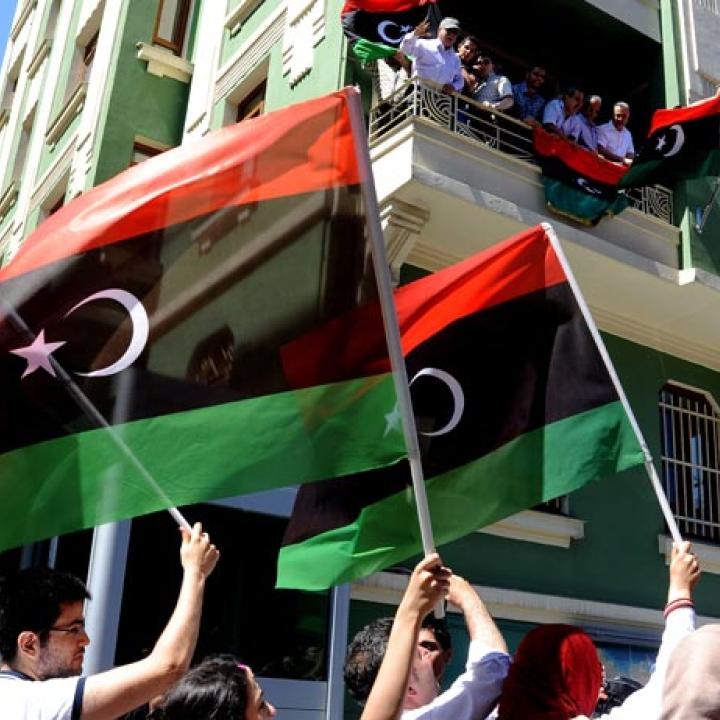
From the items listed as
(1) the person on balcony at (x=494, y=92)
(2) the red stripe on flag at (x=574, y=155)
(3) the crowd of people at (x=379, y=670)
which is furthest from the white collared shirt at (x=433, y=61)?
(3) the crowd of people at (x=379, y=670)

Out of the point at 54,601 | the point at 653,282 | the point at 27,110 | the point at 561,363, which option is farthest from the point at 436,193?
the point at 27,110

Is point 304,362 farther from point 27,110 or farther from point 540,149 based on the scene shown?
point 27,110

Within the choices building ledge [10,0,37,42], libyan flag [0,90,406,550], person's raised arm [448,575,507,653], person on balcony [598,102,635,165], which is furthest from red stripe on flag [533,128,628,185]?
building ledge [10,0,37,42]

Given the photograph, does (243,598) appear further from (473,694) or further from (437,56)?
(437,56)

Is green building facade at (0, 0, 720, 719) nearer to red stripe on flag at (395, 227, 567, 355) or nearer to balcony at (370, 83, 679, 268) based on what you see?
balcony at (370, 83, 679, 268)

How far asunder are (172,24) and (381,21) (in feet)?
19.1

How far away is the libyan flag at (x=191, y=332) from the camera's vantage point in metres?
3.00

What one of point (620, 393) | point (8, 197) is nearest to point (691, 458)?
point (620, 393)

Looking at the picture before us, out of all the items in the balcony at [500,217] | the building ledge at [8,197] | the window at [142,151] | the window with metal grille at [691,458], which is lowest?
the window with metal grille at [691,458]

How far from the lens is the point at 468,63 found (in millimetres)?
8820

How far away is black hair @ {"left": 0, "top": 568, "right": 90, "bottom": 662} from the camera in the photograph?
2564 millimetres

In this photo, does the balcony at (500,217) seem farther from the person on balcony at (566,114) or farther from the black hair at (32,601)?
the black hair at (32,601)

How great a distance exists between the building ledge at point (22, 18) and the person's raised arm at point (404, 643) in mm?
18847

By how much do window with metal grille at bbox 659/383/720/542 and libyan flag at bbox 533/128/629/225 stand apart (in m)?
2.46
